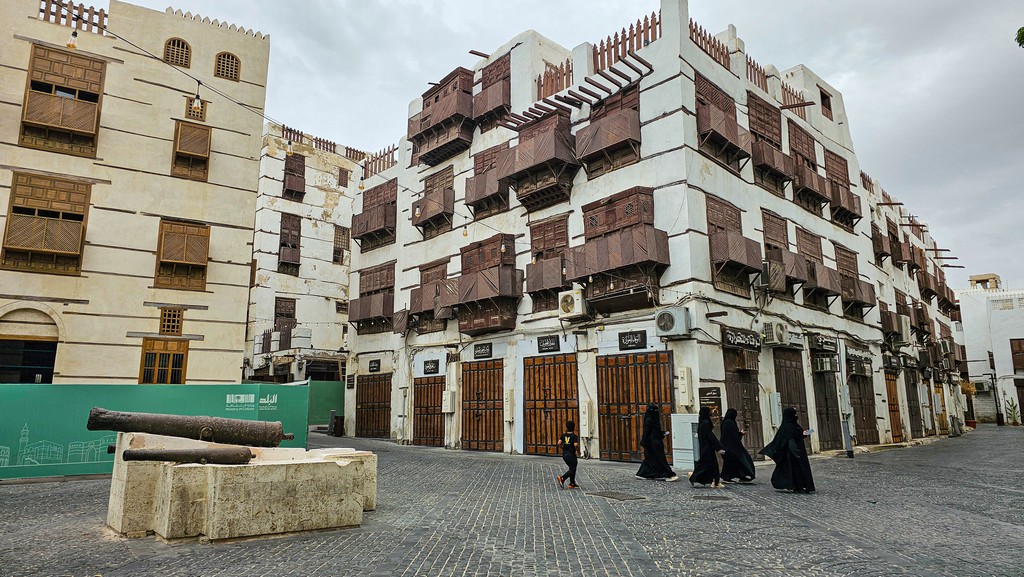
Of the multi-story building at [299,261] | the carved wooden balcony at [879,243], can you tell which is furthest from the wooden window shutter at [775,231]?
the multi-story building at [299,261]

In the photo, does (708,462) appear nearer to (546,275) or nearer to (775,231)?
(546,275)

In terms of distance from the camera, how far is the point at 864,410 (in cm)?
2502

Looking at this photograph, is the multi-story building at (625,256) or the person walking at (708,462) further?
the multi-story building at (625,256)

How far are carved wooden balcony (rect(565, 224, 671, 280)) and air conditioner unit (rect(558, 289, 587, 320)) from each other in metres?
0.69

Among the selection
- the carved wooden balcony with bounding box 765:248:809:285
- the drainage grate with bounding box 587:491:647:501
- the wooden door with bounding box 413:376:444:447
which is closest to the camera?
the drainage grate with bounding box 587:491:647:501

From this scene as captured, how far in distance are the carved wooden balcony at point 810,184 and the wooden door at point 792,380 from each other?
21.4ft

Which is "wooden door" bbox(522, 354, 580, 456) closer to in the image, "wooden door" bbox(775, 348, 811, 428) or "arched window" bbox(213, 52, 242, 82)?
"wooden door" bbox(775, 348, 811, 428)

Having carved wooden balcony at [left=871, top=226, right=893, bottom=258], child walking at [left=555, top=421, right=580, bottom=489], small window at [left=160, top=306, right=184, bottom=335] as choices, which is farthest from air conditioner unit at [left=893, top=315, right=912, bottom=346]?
small window at [left=160, top=306, right=184, bottom=335]

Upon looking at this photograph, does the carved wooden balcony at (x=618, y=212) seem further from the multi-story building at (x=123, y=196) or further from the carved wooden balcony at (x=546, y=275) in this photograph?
the multi-story building at (x=123, y=196)

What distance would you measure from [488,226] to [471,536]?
17483mm

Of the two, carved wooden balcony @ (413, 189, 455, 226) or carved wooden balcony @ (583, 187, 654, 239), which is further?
carved wooden balcony @ (413, 189, 455, 226)

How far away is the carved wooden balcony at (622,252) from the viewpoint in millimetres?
17812

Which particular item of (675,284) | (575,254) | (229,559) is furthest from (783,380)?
(229,559)

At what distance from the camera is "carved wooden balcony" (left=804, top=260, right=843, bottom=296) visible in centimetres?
2230
